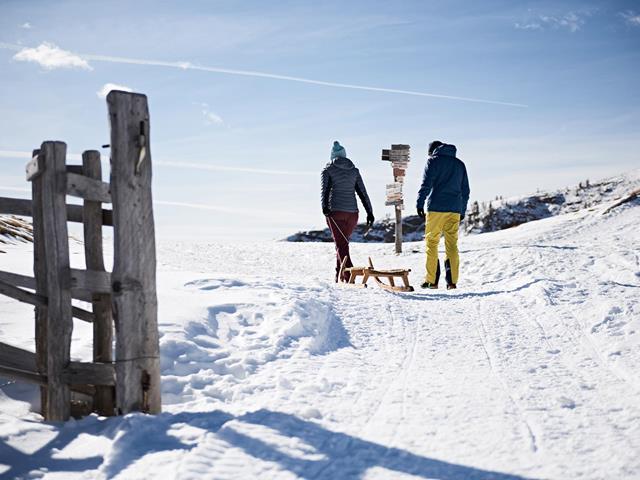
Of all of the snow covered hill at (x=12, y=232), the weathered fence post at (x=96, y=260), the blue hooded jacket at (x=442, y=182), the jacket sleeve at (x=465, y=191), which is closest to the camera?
the weathered fence post at (x=96, y=260)

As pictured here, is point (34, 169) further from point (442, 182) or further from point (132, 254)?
point (442, 182)

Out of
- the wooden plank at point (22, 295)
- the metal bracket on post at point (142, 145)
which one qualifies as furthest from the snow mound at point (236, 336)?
the metal bracket on post at point (142, 145)

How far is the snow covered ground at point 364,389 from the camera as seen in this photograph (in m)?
3.38

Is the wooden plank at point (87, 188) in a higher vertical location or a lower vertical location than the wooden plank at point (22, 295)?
higher

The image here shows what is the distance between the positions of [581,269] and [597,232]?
717 centimetres

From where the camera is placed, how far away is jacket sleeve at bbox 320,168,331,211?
424 inches

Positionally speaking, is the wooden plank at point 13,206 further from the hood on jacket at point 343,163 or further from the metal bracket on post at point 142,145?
the hood on jacket at point 343,163

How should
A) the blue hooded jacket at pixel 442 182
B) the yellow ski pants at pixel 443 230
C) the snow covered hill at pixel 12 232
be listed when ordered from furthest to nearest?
1. the snow covered hill at pixel 12 232
2. the yellow ski pants at pixel 443 230
3. the blue hooded jacket at pixel 442 182

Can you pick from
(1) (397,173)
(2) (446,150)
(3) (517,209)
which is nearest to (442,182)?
(2) (446,150)

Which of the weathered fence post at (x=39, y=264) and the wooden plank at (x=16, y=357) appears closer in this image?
the weathered fence post at (x=39, y=264)

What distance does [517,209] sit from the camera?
2961 centimetres

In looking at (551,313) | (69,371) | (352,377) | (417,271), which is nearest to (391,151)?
(417,271)

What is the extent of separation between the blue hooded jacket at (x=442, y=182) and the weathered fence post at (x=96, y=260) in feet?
22.4

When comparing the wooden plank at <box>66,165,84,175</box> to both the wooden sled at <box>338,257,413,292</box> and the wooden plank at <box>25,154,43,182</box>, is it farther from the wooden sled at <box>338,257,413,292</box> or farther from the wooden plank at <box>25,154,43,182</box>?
the wooden sled at <box>338,257,413,292</box>
